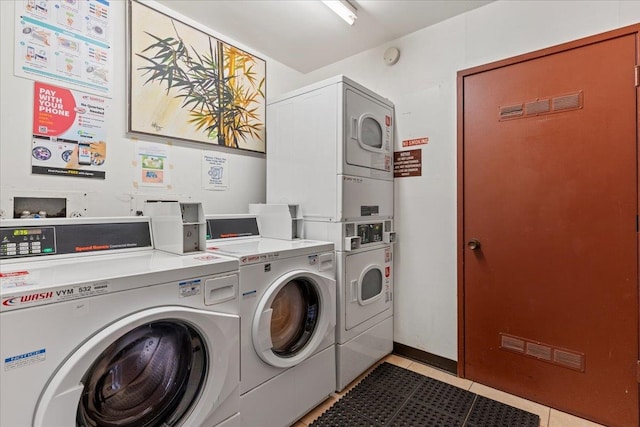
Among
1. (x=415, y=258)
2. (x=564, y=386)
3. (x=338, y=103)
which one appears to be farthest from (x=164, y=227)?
(x=564, y=386)

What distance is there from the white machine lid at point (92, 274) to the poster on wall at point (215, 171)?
3.11 feet

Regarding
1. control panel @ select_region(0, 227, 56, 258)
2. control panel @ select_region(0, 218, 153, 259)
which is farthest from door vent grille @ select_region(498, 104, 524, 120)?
control panel @ select_region(0, 227, 56, 258)

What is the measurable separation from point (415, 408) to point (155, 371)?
4.88 ft

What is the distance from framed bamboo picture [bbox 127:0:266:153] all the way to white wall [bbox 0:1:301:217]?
0.07m

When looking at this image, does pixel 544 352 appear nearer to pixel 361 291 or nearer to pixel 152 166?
pixel 361 291

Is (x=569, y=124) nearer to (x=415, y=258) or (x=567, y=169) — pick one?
(x=567, y=169)

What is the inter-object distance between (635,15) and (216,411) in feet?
9.34

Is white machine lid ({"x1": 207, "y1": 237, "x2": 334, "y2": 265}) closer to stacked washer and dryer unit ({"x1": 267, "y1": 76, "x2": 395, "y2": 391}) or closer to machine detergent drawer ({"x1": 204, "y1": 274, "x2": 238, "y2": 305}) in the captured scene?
machine detergent drawer ({"x1": 204, "y1": 274, "x2": 238, "y2": 305})

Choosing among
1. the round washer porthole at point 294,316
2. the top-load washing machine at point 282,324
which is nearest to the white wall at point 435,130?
the top-load washing machine at point 282,324

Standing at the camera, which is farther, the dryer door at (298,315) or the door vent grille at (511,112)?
the door vent grille at (511,112)

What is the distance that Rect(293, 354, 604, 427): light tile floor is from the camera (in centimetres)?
178

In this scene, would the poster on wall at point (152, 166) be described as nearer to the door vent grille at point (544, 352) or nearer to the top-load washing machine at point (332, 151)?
the top-load washing machine at point (332, 151)

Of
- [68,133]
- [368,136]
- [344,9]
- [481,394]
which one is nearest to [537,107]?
[368,136]

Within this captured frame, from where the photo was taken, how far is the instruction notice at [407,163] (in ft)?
8.04
